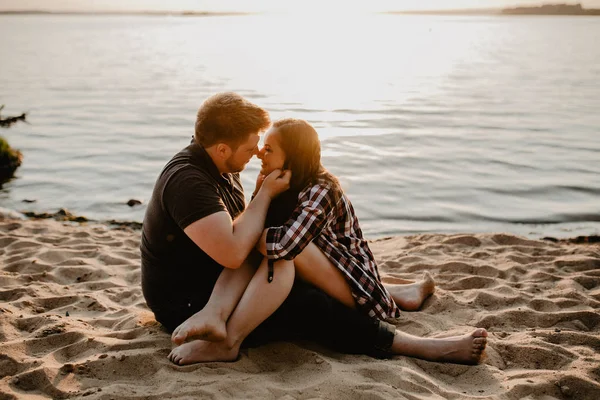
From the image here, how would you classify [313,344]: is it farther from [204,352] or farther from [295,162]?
[295,162]

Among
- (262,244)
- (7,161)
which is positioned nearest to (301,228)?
(262,244)

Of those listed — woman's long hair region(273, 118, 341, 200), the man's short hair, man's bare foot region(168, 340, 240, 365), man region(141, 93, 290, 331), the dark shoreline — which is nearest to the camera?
man region(141, 93, 290, 331)

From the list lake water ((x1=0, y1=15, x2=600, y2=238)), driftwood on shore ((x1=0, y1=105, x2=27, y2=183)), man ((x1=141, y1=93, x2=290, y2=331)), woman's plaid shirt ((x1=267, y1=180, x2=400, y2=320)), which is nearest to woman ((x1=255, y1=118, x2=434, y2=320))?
woman's plaid shirt ((x1=267, y1=180, x2=400, y2=320))

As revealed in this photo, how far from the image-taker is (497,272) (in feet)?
17.1

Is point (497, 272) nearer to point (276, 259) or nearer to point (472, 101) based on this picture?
point (276, 259)

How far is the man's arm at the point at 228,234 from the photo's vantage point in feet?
10.8

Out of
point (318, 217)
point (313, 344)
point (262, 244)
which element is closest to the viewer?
point (262, 244)

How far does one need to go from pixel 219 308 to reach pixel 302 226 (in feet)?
2.17

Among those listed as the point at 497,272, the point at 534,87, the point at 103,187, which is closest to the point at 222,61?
the point at 534,87

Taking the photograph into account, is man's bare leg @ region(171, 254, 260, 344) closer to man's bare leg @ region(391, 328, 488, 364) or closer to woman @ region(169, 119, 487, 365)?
woman @ region(169, 119, 487, 365)

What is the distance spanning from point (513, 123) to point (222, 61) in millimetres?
21998

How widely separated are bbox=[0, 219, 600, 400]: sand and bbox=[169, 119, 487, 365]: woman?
11cm

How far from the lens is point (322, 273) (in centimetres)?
365

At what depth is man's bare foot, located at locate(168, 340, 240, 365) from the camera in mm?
3449
